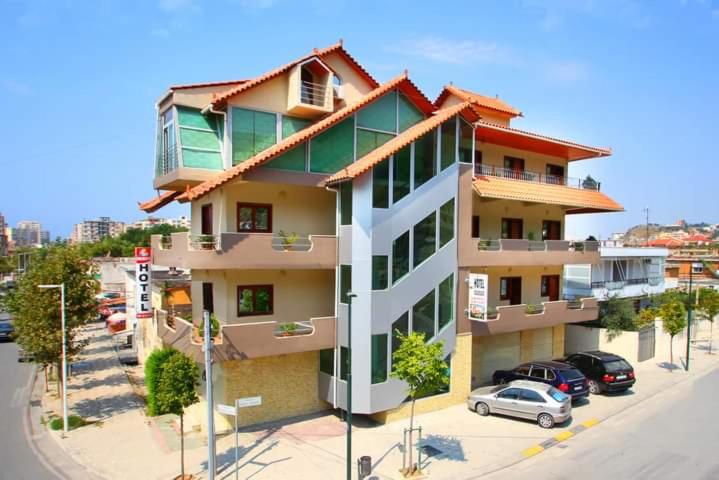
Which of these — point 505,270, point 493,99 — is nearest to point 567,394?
point 505,270

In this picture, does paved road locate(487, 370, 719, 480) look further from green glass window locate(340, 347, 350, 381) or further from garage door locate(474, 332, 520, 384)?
garage door locate(474, 332, 520, 384)

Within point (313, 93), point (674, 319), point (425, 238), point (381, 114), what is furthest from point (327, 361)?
point (674, 319)

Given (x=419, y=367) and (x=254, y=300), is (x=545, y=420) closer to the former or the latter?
(x=419, y=367)

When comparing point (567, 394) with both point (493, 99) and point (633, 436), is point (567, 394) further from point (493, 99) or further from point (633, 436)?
point (493, 99)

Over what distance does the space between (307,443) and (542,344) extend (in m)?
15.7

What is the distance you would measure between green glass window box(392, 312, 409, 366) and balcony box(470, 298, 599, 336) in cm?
398

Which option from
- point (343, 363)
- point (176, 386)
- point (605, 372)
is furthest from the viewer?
point (605, 372)

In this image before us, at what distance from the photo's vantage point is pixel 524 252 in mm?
22797

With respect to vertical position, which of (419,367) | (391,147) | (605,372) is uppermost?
(391,147)

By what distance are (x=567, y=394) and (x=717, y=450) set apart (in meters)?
4.88

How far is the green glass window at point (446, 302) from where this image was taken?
19.3 meters

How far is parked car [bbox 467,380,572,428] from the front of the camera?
1775 centimetres

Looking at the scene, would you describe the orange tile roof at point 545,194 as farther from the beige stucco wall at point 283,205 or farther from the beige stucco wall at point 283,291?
the beige stucco wall at point 283,291

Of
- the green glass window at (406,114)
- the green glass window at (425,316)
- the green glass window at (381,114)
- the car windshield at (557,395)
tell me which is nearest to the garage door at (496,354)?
the car windshield at (557,395)
